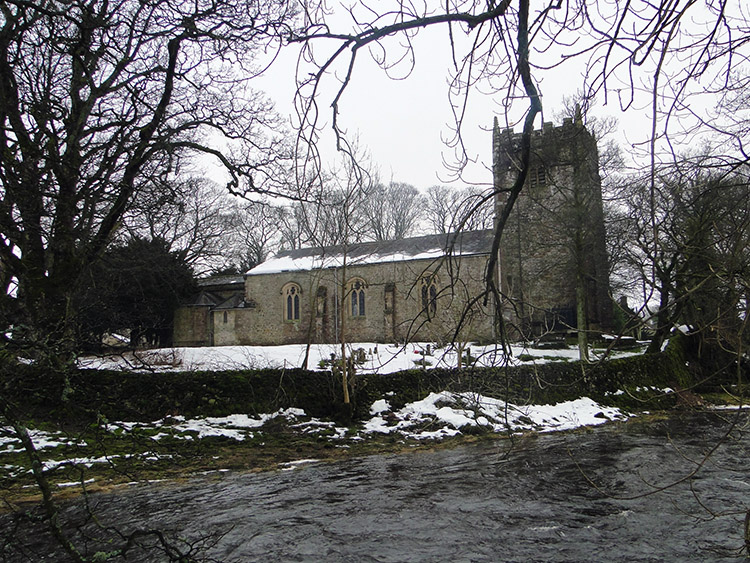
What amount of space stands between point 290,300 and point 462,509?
27.8 meters

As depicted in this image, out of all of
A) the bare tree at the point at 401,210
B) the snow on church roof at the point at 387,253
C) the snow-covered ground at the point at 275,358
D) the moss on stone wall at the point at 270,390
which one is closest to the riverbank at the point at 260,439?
the moss on stone wall at the point at 270,390

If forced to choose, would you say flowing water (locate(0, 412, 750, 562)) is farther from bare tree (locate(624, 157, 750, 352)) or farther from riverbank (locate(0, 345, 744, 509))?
riverbank (locate(0, 345, 744, 509))

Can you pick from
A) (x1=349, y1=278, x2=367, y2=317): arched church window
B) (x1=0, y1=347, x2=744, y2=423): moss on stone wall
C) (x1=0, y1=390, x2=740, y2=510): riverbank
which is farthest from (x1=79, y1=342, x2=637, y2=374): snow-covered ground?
(x1=349, y1=278, x2=367, y2=317): arched church window

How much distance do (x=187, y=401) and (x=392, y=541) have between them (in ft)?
31.7

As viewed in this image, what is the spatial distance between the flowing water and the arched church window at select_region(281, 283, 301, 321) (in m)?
23.6

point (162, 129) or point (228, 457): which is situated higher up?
point (162, 129)

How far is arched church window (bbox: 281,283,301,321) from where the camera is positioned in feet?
112

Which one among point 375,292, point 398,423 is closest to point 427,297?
point 398,423

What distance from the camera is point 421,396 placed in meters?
15.6

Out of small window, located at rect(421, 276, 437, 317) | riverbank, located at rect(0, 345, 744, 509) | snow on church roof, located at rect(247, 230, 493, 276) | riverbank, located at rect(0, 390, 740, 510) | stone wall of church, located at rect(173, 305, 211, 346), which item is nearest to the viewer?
small window, located at rect(421, 276, 437, 317)

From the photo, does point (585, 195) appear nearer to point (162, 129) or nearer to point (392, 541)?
point (162, 129)

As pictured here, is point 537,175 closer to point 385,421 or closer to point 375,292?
point 385,421

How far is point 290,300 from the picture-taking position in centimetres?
3409

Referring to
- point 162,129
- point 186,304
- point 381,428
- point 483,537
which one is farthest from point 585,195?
point 186,304
